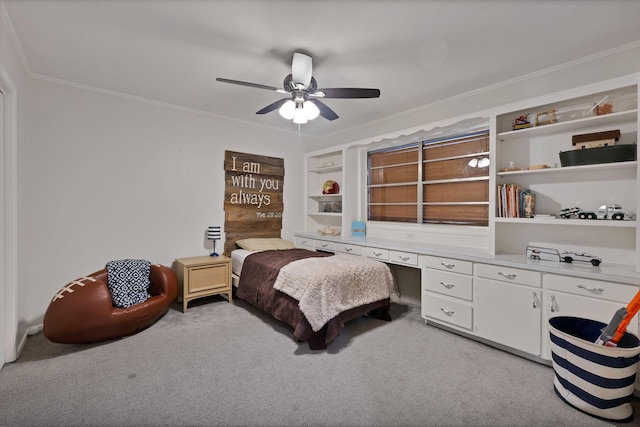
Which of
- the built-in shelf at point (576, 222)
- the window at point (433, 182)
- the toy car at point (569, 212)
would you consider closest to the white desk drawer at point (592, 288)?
the built-in shelf at point (576, 222)

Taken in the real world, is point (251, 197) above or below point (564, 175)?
below

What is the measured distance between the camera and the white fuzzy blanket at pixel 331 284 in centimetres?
247

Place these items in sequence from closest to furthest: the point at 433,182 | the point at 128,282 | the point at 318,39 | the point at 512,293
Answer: the point at 318,39 → the point at 512,293 → the point at 128,282 → the point at 433,182

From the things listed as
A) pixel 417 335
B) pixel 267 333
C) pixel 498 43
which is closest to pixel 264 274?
pixel 267 333

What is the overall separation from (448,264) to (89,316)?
3.27 meters

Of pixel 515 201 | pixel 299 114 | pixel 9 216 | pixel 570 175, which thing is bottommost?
pixel 9 216

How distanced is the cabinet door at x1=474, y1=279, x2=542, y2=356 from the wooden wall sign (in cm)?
303

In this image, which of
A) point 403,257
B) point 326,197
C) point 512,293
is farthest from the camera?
point 326,197

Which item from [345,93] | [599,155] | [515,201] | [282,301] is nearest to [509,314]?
[515,201]

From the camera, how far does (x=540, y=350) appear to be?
87.8 inches

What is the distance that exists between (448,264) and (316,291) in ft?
4.44

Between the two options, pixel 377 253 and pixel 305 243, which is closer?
pixel 377 253

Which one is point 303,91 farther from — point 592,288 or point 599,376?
point 599,376

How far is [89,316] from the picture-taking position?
238 cm
